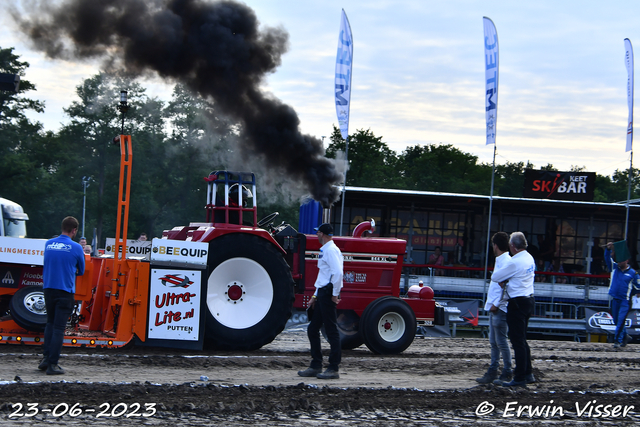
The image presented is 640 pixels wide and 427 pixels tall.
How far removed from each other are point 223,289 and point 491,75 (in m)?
12.1

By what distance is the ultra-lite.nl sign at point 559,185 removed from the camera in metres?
20.5

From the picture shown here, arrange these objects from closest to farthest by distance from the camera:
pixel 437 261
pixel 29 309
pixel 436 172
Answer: pixel 29 309, pixel 437 261, pixel 436 172

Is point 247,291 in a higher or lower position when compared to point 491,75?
lower

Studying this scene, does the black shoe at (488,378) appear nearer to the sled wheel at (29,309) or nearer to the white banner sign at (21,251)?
the sled wheel at (29,309)

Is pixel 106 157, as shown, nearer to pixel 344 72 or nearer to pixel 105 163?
pixel 105 163

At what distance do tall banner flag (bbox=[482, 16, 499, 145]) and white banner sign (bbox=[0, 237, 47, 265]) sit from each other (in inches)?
510

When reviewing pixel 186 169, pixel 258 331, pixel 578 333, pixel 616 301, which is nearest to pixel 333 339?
pixel 258 331

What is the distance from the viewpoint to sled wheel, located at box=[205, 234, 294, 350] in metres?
8.75

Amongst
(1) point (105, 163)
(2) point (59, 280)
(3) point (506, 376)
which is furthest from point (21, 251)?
(1) point (105, 163)

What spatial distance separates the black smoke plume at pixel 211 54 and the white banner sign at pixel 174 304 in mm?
3570

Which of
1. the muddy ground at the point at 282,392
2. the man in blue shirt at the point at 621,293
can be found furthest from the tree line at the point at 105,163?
the muddy ground at the point at 282,392

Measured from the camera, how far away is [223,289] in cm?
888

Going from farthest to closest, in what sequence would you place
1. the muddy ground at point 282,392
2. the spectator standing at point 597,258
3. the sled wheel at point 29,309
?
the spectator standing at point 597,258
the sled wheel at point 29,309
the muddy ground at point 282,392

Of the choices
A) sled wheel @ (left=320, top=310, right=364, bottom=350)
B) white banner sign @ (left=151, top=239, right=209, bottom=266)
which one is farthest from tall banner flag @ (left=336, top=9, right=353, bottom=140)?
white banner sign @ (left=151, top=239, right=209, bottom=266)
